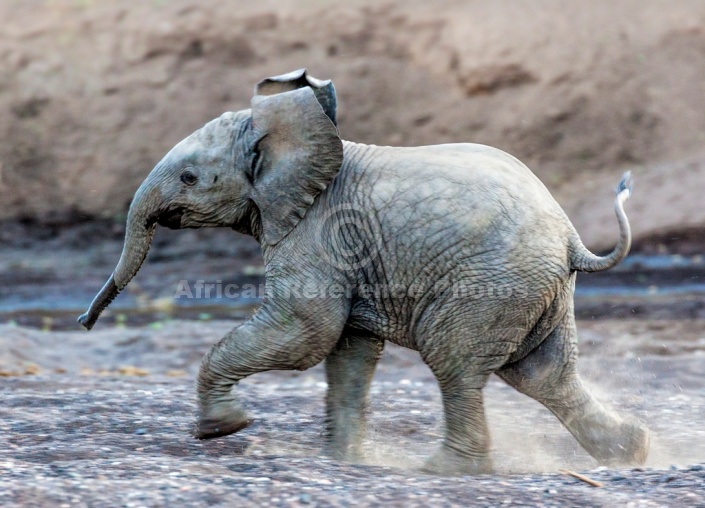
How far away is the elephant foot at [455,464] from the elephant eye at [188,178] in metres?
1.92

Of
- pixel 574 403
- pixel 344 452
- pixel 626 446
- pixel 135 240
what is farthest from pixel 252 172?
pixel 626 446

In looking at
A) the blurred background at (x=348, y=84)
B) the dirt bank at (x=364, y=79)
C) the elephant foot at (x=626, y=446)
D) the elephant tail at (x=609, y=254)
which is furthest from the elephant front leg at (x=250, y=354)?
the dirt bank at (x=364, y=79)

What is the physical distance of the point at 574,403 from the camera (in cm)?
595

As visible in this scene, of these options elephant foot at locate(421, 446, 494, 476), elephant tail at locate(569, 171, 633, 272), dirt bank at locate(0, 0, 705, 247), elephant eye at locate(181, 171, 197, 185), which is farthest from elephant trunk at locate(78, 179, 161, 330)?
dirt bank at locate(0, 0, 705, 247)

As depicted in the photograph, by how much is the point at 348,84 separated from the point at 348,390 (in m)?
12.6

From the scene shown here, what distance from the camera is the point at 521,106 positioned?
59.0ft

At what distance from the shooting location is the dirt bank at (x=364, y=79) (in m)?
17.8

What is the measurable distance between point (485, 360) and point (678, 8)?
573 inches

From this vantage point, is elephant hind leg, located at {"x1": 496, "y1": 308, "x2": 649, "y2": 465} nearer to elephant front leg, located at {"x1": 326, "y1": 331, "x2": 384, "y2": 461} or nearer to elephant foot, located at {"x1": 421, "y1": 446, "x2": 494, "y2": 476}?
elephant foot, located at {"x1": 421, "y1": 446, "x2": 494, "y2": 476}

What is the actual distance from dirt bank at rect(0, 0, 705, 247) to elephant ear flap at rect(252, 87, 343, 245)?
1223cm

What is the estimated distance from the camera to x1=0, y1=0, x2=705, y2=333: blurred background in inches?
698

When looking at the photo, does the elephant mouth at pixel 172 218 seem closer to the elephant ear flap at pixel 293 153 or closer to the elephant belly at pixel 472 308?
the elephant ear flap at pixel 293 153

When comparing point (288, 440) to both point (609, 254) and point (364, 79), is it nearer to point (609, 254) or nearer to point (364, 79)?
point (609, 254)

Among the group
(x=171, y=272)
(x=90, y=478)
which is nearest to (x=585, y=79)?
(x=171, y=272)
